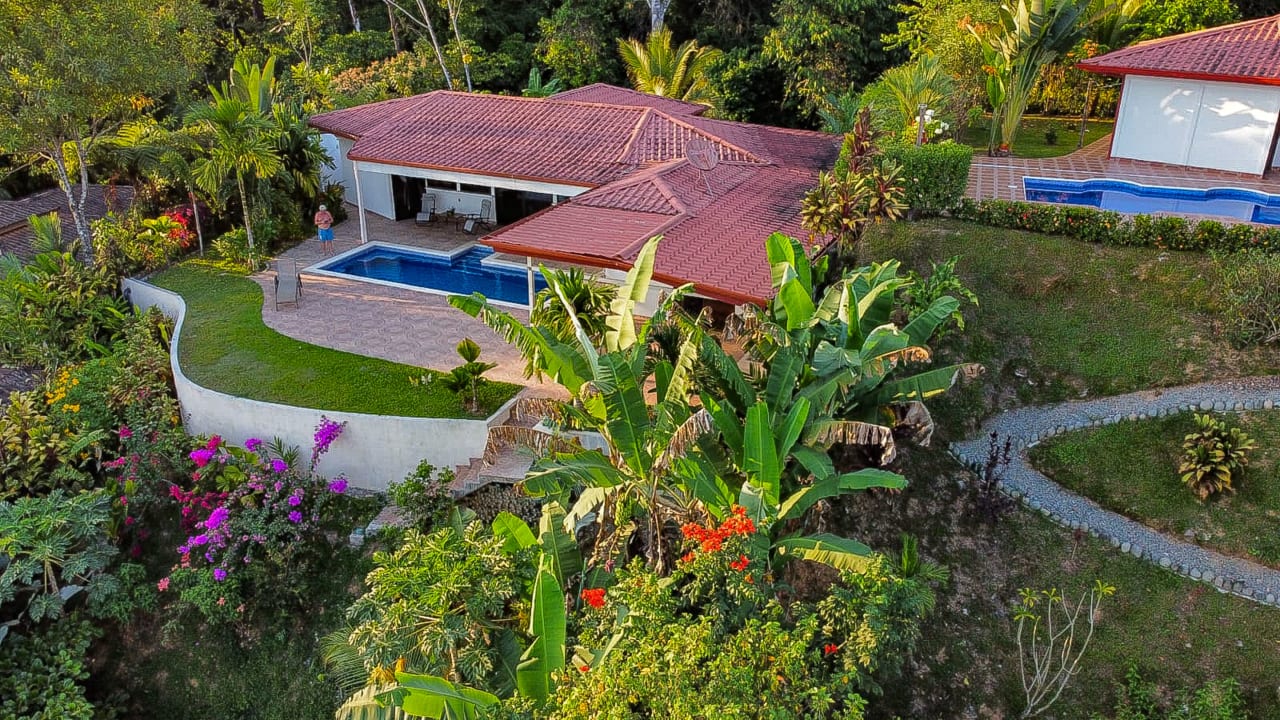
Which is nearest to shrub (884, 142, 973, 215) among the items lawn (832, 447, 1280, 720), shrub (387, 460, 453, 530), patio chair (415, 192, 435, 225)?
lawn (832, 447, 1280, 720)

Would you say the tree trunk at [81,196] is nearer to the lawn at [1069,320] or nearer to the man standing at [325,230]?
the man standing at [325,230]

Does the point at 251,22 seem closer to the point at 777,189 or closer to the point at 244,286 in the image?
the point at 244,286

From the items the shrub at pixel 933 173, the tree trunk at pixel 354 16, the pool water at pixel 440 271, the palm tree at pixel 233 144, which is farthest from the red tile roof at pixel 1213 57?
the tree trunk at pixel 354 16

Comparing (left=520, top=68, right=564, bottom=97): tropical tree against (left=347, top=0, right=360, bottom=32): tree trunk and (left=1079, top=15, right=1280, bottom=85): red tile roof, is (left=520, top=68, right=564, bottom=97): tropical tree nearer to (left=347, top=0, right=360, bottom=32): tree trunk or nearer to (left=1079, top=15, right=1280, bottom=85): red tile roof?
(left=347, top=0, right=360, bottom=32): tree trunk

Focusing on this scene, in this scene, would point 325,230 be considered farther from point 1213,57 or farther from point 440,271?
point 1213,57

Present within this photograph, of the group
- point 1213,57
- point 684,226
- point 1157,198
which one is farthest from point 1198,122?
point 684,226

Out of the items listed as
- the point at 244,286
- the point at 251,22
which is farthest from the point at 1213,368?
the point at 251,22
